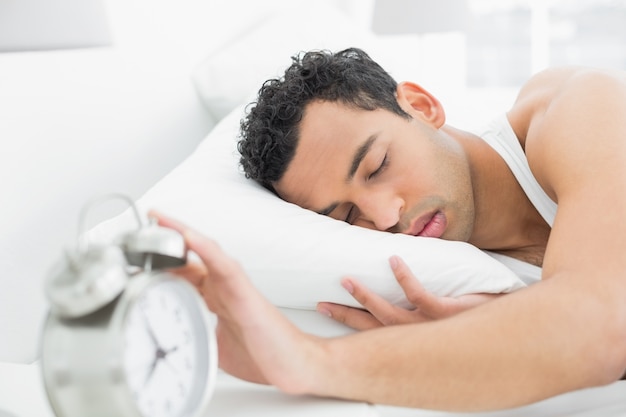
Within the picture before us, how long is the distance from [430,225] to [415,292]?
0.26 meters

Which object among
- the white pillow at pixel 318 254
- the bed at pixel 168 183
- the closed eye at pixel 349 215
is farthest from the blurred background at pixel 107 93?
the closed eye at pixel 349 215

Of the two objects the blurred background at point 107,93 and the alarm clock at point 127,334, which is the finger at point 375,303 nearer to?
the alarm clock at point 127,334

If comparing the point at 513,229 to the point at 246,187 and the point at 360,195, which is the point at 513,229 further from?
the point at 246,187

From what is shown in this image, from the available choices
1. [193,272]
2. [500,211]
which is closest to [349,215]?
[500,211]

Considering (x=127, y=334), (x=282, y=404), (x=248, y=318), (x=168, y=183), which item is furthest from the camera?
(x=168, y=183)

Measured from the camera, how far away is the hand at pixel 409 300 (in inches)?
51.7

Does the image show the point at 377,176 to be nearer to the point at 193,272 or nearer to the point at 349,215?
the point at 349,215

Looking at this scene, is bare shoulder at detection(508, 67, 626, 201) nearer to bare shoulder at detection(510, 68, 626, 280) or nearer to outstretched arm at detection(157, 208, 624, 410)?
bare shoulder at detection(510, 68, 626, 280)

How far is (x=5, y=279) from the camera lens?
1.47 metres

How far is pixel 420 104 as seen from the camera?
5.92ft

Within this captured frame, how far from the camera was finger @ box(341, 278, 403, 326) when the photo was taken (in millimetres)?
1329

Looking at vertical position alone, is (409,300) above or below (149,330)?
below

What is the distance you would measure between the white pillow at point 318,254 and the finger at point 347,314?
1cm

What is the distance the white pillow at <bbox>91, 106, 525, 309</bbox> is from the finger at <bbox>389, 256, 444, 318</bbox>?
0.02 meters
